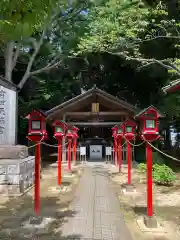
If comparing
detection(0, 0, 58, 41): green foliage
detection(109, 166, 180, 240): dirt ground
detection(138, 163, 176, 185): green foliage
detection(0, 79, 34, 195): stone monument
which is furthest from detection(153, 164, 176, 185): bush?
detection(0, 0, 58, 41): green foliage

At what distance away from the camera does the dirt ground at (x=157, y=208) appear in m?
5.34

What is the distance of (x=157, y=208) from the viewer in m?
7.40

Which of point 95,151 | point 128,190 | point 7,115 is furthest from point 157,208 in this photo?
point 95,151

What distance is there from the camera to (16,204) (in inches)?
307

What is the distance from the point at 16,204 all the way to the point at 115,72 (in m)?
17.2

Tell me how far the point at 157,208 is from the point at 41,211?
2876 mm

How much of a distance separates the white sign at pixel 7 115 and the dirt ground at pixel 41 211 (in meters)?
1.87

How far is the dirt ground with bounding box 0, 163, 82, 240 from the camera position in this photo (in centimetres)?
529

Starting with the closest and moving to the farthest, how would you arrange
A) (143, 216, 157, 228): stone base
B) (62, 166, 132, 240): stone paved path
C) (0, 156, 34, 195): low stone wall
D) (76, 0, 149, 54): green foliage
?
(62, 166, 132, 240): stone paved path < (143, 216, 157, 228): stone base < (0, 156, 34, 195): low stone wall < (76, 0, 149, 54): green foliage

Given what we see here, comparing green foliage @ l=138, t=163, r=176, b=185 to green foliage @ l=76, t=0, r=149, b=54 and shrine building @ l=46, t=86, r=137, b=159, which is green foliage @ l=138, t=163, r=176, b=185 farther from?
shrine building @ l=46, t=86, r=137, b=159

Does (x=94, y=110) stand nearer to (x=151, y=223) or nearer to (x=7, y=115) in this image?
(x=7, y=115)

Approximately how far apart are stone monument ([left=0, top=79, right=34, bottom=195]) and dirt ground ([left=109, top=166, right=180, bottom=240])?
3086 millimetres

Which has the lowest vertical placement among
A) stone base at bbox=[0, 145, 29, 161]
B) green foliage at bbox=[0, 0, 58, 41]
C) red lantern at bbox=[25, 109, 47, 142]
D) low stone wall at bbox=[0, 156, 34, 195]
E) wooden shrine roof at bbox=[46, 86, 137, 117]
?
low stone wall at bbox=[0, 156, 34, 195]

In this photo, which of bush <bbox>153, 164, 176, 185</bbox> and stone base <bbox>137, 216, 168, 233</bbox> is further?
bush <bbox>153, 164, 176, 185</bbox>
